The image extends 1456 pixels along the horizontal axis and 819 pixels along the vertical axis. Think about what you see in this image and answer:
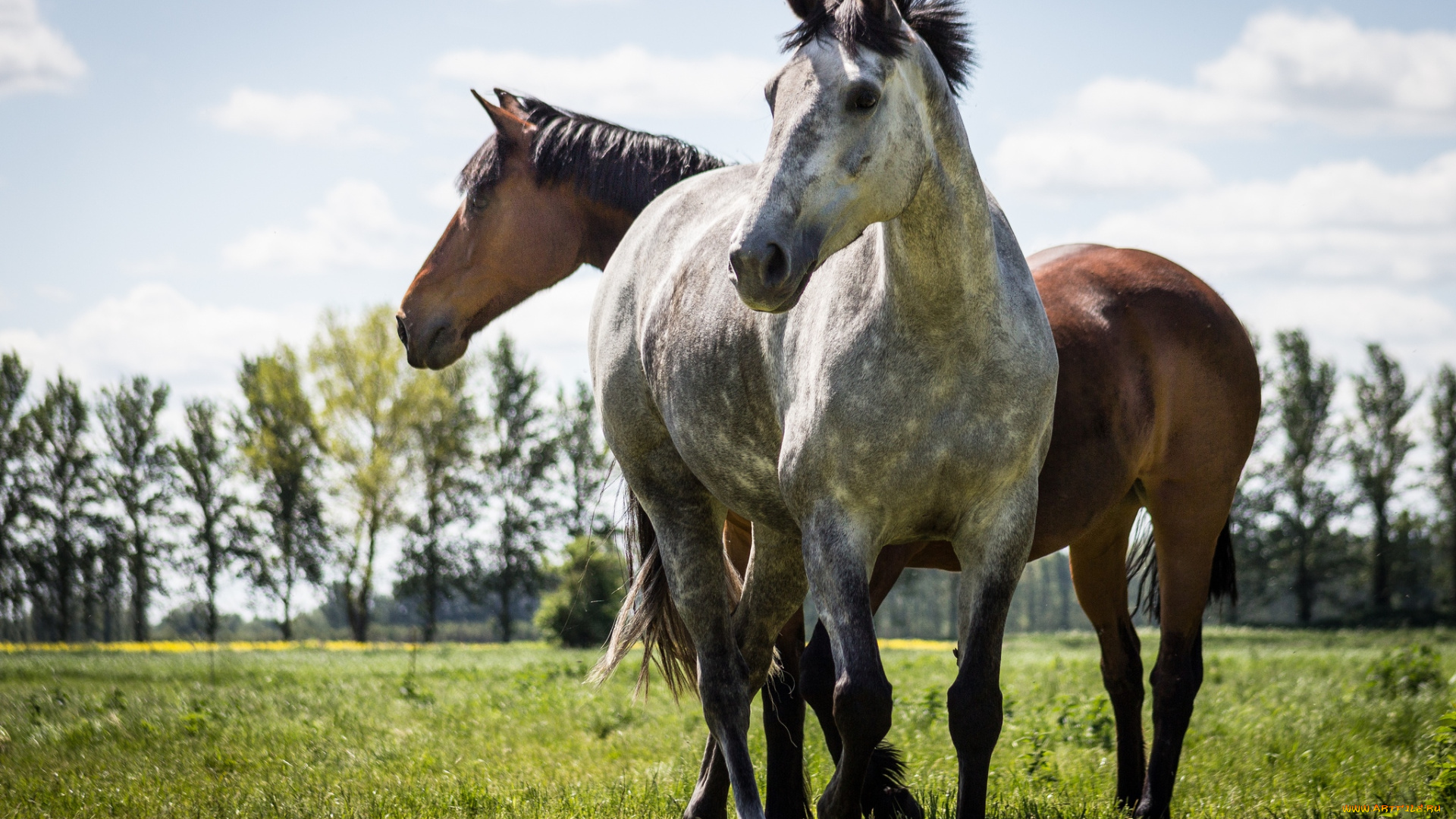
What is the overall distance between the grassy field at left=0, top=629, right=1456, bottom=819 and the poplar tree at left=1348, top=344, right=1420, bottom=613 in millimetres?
35809

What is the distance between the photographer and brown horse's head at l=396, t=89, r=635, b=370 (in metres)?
5.69

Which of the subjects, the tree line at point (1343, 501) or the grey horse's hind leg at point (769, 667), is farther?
the tree line at point (1343, 501)

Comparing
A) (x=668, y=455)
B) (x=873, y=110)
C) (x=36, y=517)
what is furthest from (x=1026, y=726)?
(x=36, y=517)

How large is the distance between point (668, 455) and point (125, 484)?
41.7 meters

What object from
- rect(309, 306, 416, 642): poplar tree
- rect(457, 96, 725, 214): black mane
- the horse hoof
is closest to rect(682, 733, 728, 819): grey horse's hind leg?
the horse hoof

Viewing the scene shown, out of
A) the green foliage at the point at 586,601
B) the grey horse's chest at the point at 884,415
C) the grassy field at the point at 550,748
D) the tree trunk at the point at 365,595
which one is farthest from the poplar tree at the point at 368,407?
the grey horse's chest at the point at 884,415

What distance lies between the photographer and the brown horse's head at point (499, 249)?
5691 mm

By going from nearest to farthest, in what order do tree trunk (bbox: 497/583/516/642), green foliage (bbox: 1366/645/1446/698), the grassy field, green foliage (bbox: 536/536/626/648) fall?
1. the grassy field
2. green foliage (bbox: 1366/645/1446/698)
3. green foliage (bbox: 536/536/626/648)
4. tree trunk (bbox: 497/583/516/642)

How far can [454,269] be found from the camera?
5.74 meters

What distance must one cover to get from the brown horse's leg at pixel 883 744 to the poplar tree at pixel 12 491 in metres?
38.5

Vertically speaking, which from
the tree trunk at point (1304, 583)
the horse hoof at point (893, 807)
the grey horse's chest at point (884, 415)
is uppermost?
the grey horse's chest at point (884, 415)

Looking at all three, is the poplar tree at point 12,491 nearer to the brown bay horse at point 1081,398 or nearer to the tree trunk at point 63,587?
the tree trunk at point 63,587

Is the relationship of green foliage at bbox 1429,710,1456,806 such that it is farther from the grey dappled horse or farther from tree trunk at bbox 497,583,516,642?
tree trunk at bbox 497,583,516,642

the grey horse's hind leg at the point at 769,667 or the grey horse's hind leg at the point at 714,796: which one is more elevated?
the grey horse's hind leg at the point at 769,667
